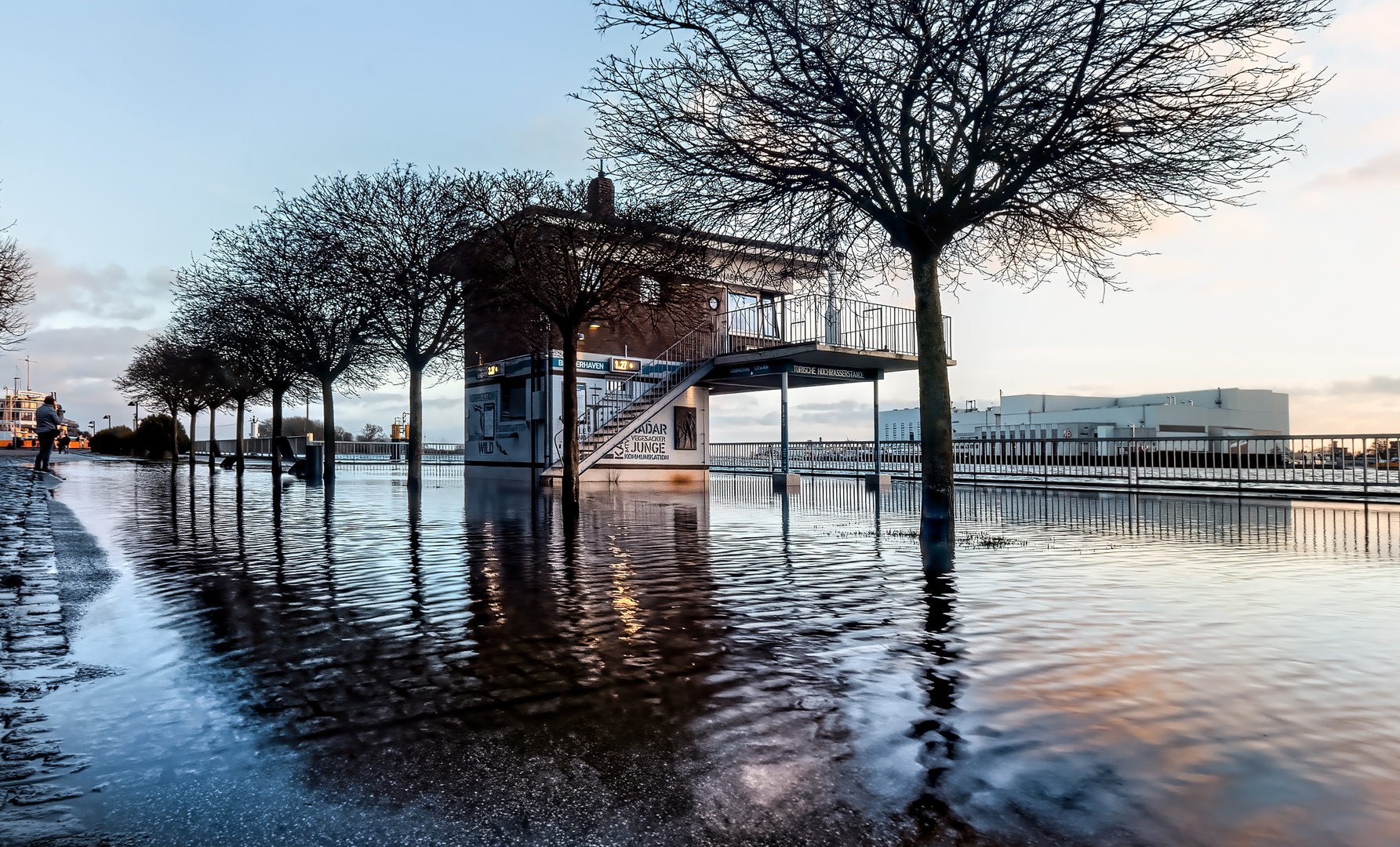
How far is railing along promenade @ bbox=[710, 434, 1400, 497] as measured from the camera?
19969mm

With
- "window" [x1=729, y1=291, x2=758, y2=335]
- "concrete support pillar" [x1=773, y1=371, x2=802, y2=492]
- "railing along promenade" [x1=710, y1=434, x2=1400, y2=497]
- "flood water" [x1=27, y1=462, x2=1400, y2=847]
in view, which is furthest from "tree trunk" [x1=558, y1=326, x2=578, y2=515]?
"window" [x1=729, y1=291, x2=758, y2=335]

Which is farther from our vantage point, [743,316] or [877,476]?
[743,316]

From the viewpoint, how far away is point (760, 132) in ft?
36.7

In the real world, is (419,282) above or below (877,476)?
above

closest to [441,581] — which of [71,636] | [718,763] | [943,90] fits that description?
[71,636]

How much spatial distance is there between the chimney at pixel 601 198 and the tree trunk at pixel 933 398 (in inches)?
279

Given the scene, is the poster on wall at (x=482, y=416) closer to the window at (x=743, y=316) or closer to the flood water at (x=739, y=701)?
the window at (x=743, y=316)

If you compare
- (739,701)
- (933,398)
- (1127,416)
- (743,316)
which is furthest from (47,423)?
(1127,416)

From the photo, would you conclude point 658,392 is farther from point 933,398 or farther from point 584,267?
point 933,398

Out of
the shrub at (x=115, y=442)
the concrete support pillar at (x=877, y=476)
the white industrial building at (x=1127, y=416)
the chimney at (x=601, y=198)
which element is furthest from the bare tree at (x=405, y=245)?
the white industrial building at (x=1127, y=416)

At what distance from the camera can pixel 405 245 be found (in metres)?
24.0

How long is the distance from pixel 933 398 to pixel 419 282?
56.3 ft

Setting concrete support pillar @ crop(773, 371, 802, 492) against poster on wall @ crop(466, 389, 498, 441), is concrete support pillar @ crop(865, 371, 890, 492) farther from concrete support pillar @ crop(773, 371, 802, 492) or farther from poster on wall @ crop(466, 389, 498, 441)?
poster on wall @ crop(466, 389, 498, 441)

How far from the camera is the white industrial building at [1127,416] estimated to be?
85312mm
